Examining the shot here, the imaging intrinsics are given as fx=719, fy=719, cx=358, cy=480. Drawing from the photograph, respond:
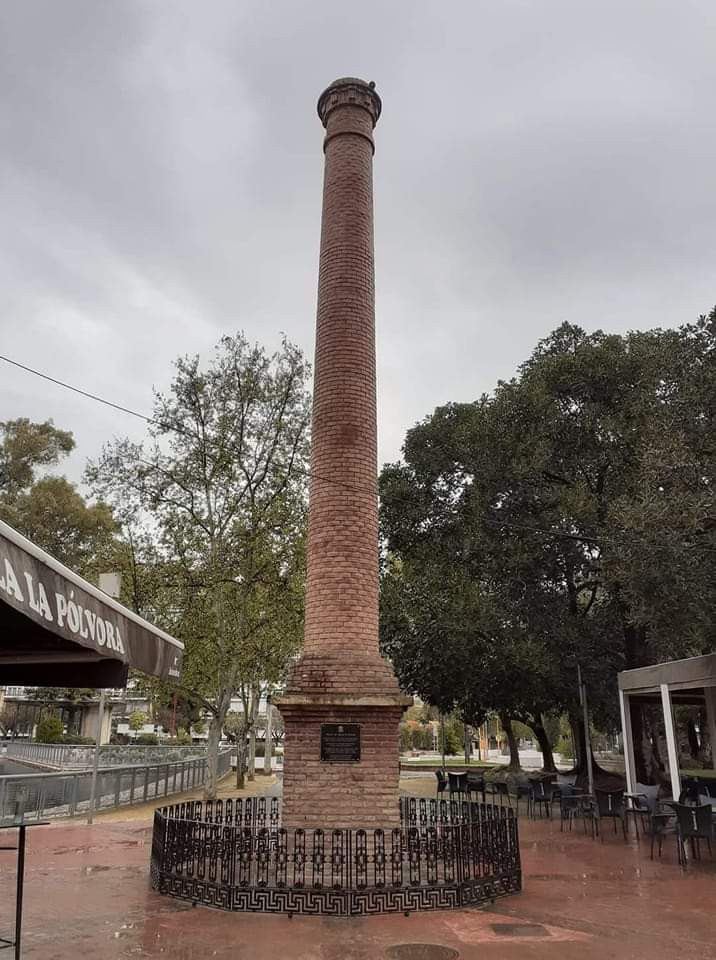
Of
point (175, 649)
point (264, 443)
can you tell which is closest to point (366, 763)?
point (175, 649)

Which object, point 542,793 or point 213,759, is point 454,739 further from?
point 542,793

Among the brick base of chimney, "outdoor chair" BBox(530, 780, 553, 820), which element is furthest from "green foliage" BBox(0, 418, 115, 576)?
the brick base of chimney

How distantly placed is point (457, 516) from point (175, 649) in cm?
A: 2023

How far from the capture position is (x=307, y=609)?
443 inches

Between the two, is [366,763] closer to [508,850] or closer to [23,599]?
[508,850]

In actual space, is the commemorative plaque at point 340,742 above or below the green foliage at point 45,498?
below

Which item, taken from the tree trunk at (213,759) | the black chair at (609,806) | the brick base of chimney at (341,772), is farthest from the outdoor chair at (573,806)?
the tree trunk at (213,759)

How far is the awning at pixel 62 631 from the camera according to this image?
11.3 feet

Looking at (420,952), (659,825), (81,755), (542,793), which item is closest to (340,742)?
(420,952)

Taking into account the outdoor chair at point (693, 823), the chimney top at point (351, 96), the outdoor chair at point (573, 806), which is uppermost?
the chimney top at point (351, 96)

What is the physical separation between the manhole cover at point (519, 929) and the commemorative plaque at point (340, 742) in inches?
116

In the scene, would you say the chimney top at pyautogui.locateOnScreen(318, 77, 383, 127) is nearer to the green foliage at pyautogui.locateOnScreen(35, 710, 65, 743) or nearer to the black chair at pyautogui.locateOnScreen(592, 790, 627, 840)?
the black chair at pyautogui.locateOnScreen(592, 790, 627, 840)

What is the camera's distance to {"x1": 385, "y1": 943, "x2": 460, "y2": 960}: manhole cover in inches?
251

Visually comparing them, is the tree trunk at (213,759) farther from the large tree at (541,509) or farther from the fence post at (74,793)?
the large tree at (541,509)
